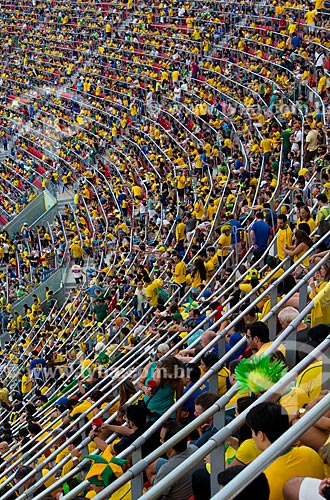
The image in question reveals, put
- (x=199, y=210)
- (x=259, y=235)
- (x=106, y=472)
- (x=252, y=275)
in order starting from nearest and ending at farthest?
(x=106, y=472) < (x=252, y=275) < (x=259, y=235) < (x=199, y=210)

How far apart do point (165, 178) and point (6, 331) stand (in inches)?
242

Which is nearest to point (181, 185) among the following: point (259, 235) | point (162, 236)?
point (162, 236)

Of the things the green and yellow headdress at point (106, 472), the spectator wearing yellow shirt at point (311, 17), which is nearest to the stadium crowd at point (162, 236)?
the green and yellow headdress at point (106, 472)

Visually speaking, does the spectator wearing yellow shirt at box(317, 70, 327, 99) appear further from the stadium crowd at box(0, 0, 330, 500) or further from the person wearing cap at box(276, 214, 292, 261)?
the person wearing cap at box(276, 214, 292, 261)

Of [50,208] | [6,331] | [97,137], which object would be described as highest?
[97,137]

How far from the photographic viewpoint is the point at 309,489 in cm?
293

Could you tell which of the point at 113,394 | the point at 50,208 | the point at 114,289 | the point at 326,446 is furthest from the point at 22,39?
the point at 326,446

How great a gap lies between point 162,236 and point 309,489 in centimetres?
1310

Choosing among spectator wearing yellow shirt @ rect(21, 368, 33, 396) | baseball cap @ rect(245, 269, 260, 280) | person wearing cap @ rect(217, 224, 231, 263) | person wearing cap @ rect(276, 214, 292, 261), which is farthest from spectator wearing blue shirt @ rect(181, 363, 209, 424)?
spectator wearing yellow shirt @ rect(21, 368, 33, 396)

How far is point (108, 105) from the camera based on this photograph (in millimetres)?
30203

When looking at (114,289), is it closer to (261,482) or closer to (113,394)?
(113,394)

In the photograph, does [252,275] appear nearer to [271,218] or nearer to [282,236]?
[282,236]

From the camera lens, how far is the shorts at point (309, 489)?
9.43 ft

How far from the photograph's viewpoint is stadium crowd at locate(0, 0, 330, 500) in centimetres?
459
